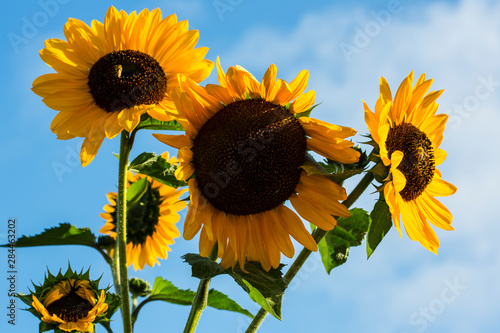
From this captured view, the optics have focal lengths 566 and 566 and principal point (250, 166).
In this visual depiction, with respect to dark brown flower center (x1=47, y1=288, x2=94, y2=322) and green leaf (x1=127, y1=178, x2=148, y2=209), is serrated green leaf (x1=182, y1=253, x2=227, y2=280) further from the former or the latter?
green leaf (x1=127, y1=178, x2=148, y2=209)

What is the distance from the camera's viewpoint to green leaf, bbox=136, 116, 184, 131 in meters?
2.71

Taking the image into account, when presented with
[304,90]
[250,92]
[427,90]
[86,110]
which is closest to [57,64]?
[86,110]

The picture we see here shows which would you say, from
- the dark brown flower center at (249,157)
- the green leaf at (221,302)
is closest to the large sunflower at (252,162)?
the dark brown flower center at (249,157)

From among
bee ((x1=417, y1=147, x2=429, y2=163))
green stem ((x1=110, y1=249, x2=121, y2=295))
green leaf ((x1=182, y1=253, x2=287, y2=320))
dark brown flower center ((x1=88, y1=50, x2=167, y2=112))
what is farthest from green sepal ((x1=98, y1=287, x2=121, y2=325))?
bee ((x1=417, y1=147, x2=429, y2=163))

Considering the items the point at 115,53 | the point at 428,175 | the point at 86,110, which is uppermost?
the point at 115,53

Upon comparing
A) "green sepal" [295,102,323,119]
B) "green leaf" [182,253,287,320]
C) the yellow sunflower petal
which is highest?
"green sepal" [295,102,323,119]

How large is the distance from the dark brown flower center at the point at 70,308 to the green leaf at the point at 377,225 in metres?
1.36

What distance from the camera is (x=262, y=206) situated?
7.73 feet

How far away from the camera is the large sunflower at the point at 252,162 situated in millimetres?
2270

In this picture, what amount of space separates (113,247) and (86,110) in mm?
941

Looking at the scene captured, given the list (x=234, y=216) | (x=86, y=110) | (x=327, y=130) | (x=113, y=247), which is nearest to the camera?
(x=327, y=130)

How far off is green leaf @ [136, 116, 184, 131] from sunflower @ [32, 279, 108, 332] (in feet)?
2.65

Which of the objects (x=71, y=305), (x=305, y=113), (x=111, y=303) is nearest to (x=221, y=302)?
(x=111, y=303)

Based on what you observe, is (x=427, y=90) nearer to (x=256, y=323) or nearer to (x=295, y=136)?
(x=295, y=136)
